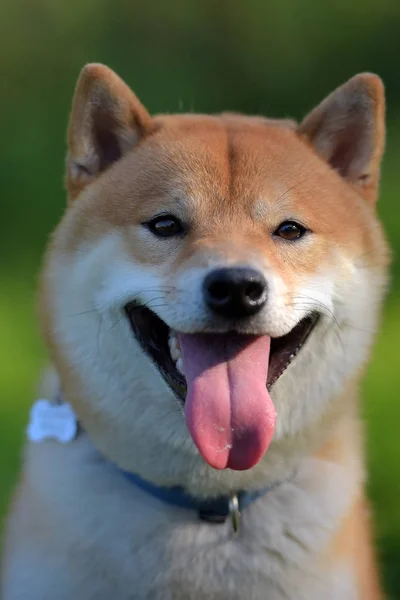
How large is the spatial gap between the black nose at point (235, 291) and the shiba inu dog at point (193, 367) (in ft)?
0.22

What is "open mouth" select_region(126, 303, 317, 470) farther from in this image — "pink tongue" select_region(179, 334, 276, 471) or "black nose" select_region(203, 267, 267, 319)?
"black nose" select_region(203, 267, 267, 319)

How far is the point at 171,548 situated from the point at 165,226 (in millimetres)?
881

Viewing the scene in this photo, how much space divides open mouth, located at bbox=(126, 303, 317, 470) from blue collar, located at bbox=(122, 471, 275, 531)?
0.24m

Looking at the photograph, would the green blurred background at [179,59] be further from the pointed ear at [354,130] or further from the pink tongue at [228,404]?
the pink tongue at [228,404]

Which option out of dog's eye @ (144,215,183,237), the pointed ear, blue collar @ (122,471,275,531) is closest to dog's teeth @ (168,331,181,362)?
dog's eye @ (144,215,183,237)

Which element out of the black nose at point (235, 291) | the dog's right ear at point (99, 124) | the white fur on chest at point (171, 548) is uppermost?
the dog's right ear at point (99, 124)

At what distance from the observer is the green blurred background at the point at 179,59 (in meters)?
9.33

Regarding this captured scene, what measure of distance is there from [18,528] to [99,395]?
0.50m

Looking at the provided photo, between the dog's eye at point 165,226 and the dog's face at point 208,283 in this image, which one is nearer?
the dog's face at point 208,283

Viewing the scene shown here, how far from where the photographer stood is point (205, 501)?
8.08ft

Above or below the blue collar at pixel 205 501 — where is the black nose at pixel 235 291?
above

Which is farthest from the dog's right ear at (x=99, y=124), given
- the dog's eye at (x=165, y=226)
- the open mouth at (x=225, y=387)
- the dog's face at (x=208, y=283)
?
the open mouth at (x=225, y=387)

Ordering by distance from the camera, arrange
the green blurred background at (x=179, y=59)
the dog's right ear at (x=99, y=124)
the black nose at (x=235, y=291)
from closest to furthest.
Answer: the black nose at (x=235, y=291) < the dog's right ear at (x=99, y=124) < the green blurred background at (x=179, y=59)

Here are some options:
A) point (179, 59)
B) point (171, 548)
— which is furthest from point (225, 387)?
point (179, 59)
